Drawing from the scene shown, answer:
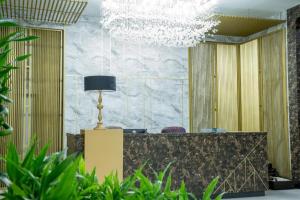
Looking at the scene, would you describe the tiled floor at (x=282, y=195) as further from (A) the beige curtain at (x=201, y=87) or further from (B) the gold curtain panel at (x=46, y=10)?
(B) the gold curtain panel at (x=46, y=10)

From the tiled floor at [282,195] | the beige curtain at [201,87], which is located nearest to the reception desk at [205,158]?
the tiled floor at [282,195]

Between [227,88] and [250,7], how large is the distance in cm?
236

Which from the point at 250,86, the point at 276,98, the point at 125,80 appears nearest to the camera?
the point at 276,98

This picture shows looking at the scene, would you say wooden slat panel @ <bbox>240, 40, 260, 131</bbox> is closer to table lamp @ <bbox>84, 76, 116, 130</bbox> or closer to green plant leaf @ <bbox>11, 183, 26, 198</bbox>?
table lamp @ <bbox>84, 76, 116, 130</bbox>

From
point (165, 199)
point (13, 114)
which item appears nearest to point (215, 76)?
point (13, 114)

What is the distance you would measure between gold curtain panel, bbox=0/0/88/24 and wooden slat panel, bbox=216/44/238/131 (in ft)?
13.6

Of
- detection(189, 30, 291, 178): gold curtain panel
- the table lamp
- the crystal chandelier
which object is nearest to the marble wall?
Answer: detection(189, 30, 291, 178): gold curtain panel

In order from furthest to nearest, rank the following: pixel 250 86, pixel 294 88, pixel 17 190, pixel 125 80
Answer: pixel 250 86 → pixel 125 80 → pixel 294 88 → pixel 17 190

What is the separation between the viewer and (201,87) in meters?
10.7

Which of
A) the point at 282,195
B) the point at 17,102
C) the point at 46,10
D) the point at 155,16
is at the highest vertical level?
the point at 46,10

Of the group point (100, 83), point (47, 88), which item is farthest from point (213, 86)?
point (100, 83)

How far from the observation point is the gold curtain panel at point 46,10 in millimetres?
7512

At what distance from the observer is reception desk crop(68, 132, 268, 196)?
6.88 metres

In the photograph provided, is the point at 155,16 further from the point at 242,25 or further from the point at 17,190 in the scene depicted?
the point at 17,190
